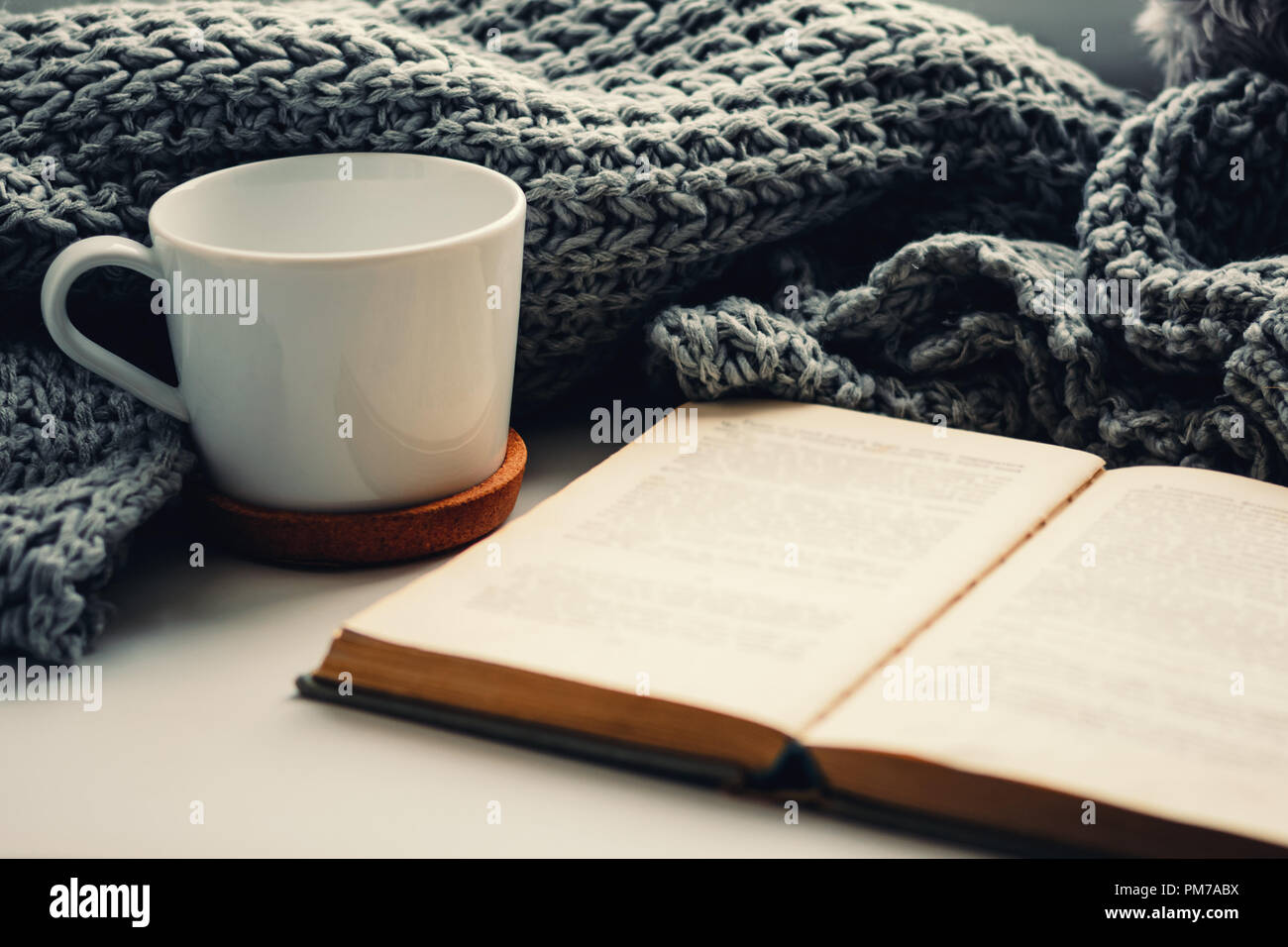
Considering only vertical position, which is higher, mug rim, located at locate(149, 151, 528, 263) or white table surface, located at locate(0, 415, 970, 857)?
mug rim, located at locate(149, 151, 528, 263)

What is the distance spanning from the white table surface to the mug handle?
4.4 inches

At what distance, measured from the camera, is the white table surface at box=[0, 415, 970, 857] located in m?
0.42

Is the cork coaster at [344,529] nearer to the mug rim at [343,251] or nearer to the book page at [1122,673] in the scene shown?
the mug rim at [343,251]

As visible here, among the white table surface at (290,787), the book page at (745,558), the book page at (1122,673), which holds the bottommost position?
the white table surface at (290,787)

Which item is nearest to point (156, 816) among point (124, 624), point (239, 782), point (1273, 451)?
point (239, 782)

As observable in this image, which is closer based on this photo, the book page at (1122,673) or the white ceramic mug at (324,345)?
the book page at (1122,673)

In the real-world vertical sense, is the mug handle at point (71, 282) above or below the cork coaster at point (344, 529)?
above

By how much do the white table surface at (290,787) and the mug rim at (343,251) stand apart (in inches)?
6.2

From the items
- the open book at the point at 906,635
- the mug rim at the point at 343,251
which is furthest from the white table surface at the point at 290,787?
the mug rim at the point at 343,251

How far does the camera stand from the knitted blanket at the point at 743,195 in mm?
590

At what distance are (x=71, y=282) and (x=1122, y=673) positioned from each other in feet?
1.50

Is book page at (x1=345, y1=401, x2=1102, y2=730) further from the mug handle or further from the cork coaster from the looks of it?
the mug handle

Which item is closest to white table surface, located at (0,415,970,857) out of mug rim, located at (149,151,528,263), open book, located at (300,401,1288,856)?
open book, located at (300,401,1288,856)

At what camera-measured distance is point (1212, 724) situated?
425 millimetres
